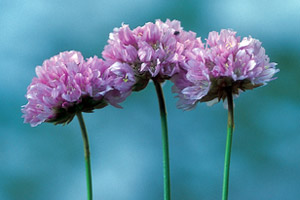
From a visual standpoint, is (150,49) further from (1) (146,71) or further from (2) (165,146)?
(2) (165,146)

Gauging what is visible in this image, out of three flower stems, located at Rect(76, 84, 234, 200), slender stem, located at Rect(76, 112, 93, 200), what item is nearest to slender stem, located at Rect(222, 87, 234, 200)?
three flower stems, located at Rect(76, 84, 234, 200)

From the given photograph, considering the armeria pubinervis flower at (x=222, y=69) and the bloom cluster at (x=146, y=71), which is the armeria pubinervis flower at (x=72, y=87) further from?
the armeria pubinervis flower at (x=222, y=69)

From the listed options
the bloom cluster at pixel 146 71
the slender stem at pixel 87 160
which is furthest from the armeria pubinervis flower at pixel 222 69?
the slender stem at pixel 87 160

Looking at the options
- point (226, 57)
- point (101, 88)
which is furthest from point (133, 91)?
point (226, 57)

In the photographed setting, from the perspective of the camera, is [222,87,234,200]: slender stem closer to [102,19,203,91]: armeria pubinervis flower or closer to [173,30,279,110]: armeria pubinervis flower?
[173,30,279,110]: armeria pubinervis flower

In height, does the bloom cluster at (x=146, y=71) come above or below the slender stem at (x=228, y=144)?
above

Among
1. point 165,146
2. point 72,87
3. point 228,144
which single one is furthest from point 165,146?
point 72,87

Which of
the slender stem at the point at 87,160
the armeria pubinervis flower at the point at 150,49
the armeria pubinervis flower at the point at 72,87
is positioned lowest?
the slender stem at the point at 87,160
